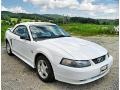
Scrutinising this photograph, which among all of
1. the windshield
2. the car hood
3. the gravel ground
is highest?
the windshield

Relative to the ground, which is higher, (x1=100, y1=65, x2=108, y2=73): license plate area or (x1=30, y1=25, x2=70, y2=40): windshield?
(x1=30, y1=25, x2=70, y2=40): windshield

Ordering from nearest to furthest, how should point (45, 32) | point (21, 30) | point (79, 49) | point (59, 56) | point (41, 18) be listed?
1. point (59, 56)
2. point (79, 49)
3. point (45, 32)
4. point (21, 30)
5. point (41, 18)

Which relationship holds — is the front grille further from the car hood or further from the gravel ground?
the gravel ground

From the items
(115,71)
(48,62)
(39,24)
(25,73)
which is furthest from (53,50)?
(115,71)

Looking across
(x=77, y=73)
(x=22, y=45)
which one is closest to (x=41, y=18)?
(x=22, y=45)

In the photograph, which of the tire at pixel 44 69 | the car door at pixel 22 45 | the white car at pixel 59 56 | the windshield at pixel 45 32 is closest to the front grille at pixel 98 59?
the white car at pixel 59 56

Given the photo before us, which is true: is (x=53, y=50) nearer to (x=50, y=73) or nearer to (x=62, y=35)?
(x=50, y=73)

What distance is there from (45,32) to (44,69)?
3.85 ft

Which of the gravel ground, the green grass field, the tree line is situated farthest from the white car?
the green grass field

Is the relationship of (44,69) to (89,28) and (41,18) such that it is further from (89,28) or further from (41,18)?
(89,28)

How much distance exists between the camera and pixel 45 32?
496 cm

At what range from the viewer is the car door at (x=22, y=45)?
15.5 feet

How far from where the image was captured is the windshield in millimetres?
4794

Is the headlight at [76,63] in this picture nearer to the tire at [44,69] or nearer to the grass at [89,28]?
the tire at [44,69]
